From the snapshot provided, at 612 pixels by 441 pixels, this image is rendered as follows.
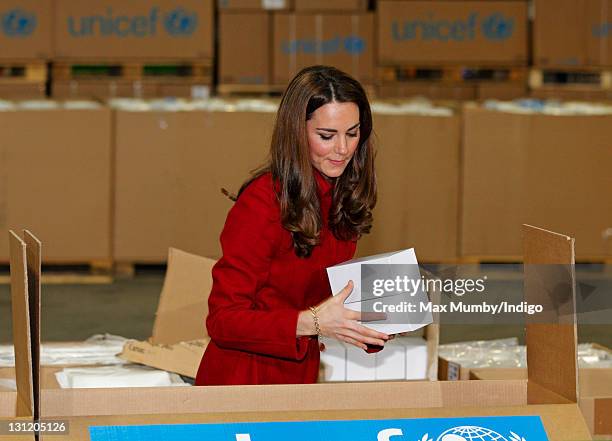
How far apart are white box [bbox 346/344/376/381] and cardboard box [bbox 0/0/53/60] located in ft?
14.4

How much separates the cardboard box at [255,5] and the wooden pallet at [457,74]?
763 millimetres

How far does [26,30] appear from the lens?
6703mm

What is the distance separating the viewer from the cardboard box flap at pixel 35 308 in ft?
5.13

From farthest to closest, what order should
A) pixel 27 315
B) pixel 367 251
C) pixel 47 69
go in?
1. pixel 47 69
2. pixel 367 251
3. pixel 27 315

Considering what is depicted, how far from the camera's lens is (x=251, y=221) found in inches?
78.7

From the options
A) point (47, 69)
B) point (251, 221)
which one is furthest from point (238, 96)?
point (251, 221)

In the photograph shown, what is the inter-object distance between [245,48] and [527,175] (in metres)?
2.01

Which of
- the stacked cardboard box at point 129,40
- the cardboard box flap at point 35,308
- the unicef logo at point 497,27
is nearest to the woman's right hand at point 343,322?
the cardboard box flap at point 35,308

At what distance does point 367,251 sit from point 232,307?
3.82 metres

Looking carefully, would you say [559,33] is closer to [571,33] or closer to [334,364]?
[571,33]

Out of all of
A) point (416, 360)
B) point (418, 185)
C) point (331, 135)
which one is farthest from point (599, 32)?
point (331, 135)

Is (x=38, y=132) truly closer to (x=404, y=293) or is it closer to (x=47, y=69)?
(x=47, y=69)

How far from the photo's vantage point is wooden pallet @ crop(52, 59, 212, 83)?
6.88 m

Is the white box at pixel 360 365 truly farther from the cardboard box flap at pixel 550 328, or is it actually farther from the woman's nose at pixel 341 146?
the cardboard box flap at pixel 550 328
